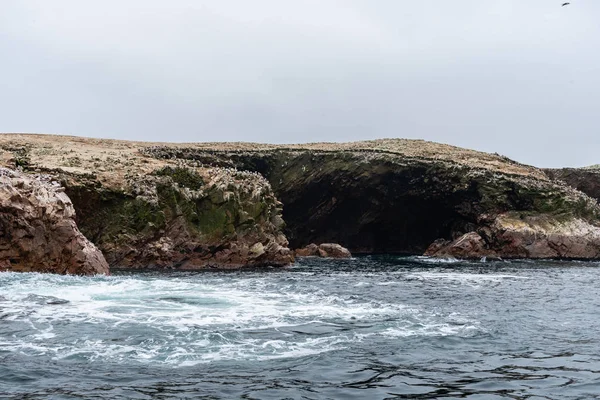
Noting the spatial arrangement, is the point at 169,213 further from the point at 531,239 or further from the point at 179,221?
the point at 531,239

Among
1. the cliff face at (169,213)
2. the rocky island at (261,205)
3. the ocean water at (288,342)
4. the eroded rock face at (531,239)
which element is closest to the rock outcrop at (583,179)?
the rocky island at (261,205)

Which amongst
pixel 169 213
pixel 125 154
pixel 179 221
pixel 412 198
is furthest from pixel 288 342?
pixel 412 198

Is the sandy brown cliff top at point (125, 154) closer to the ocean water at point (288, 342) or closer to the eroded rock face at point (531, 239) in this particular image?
the eroded rock face at point (531, 239)

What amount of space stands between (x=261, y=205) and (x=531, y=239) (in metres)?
37.6

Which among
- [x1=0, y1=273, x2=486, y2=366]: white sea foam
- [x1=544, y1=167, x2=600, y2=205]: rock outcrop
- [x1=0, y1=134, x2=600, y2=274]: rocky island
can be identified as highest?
[x1=544, y1=167, x2=600, y2=205]: rock outcrop

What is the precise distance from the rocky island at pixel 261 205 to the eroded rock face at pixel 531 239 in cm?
14

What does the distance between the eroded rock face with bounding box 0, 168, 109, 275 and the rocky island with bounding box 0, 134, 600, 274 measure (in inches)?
2.9

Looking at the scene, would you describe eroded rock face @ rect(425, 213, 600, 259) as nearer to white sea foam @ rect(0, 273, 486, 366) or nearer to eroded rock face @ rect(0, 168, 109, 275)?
white sea foam @ rect(0, 273, 486, 366)

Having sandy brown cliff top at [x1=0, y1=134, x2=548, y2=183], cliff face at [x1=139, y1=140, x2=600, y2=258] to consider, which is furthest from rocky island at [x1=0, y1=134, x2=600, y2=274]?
sandy brown cliff top at [x1=0, y1=134, x2=548, y2=183]

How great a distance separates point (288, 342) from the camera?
20.4 meters

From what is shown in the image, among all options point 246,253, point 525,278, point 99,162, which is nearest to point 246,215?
point 246,253

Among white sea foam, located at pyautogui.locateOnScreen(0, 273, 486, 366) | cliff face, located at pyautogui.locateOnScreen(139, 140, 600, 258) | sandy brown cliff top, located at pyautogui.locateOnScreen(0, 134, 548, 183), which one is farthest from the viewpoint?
cliff face, located at pyautogui.locateOnScreen(139, 140, 600, 258)

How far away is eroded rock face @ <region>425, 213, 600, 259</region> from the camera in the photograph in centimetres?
7688

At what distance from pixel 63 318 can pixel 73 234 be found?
723 inches
